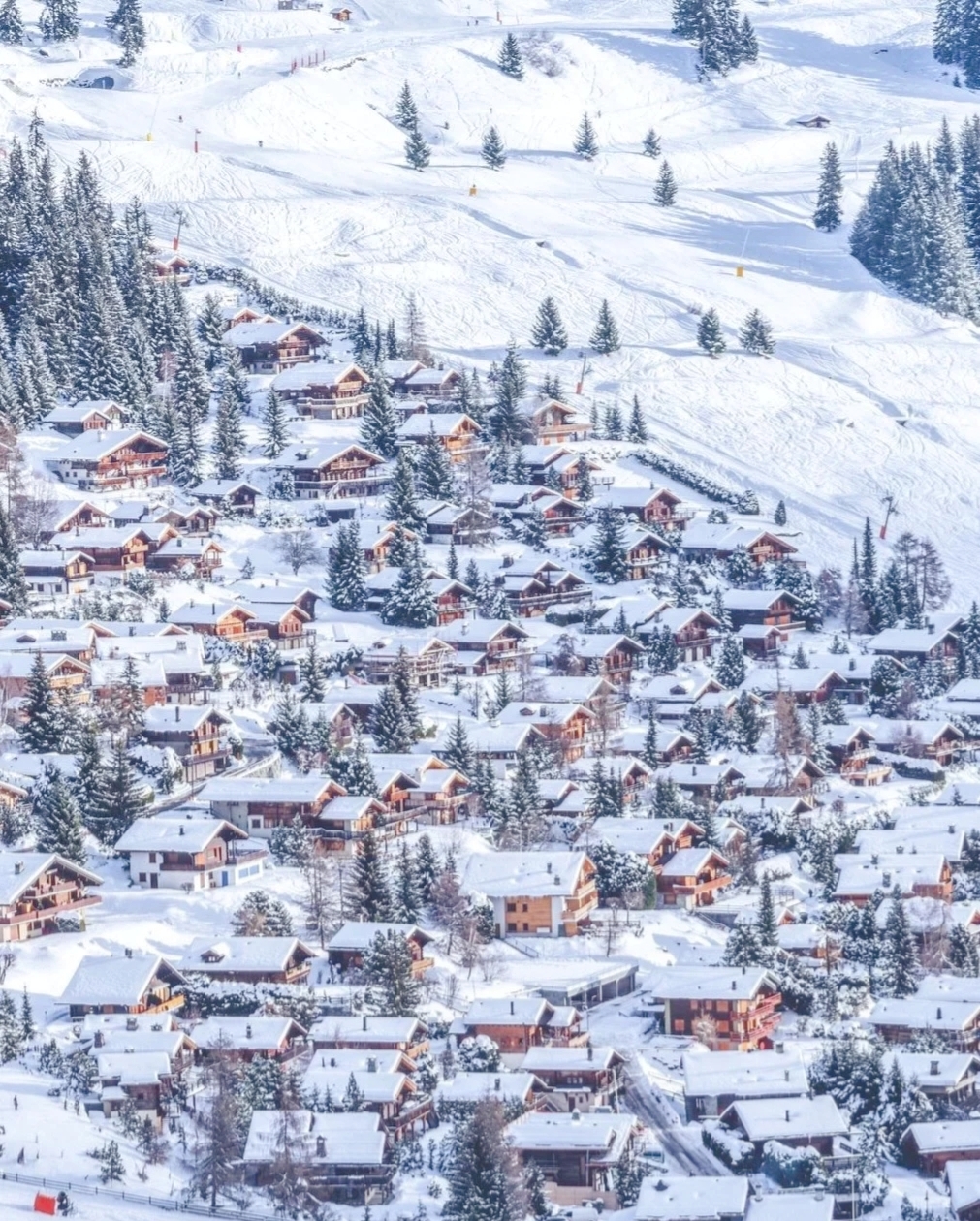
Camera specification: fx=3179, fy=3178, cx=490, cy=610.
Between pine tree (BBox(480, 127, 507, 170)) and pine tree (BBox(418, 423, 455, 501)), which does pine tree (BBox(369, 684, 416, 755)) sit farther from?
pine tree (BBox(480, 127, 507, 170))

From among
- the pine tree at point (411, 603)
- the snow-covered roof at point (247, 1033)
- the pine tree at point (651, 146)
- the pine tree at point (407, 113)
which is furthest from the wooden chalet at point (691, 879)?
the pine tree at point (651, 146)

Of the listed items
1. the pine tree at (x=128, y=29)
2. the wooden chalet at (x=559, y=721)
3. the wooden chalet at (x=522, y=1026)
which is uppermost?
the pine tree at (x=128, y=29)

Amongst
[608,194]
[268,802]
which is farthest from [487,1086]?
[608,194]

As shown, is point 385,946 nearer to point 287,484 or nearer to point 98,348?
point 287,484

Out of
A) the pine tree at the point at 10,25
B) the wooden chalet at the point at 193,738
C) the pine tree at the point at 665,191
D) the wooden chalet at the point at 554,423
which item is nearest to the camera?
the wooden chalet at the point at 193,738

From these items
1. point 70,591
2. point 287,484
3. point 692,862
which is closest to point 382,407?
point 287,484

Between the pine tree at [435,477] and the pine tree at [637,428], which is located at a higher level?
the pine tree at [435,477]

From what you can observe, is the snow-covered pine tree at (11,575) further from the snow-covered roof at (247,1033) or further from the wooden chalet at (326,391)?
the snow-covered roof at (247,1033)
